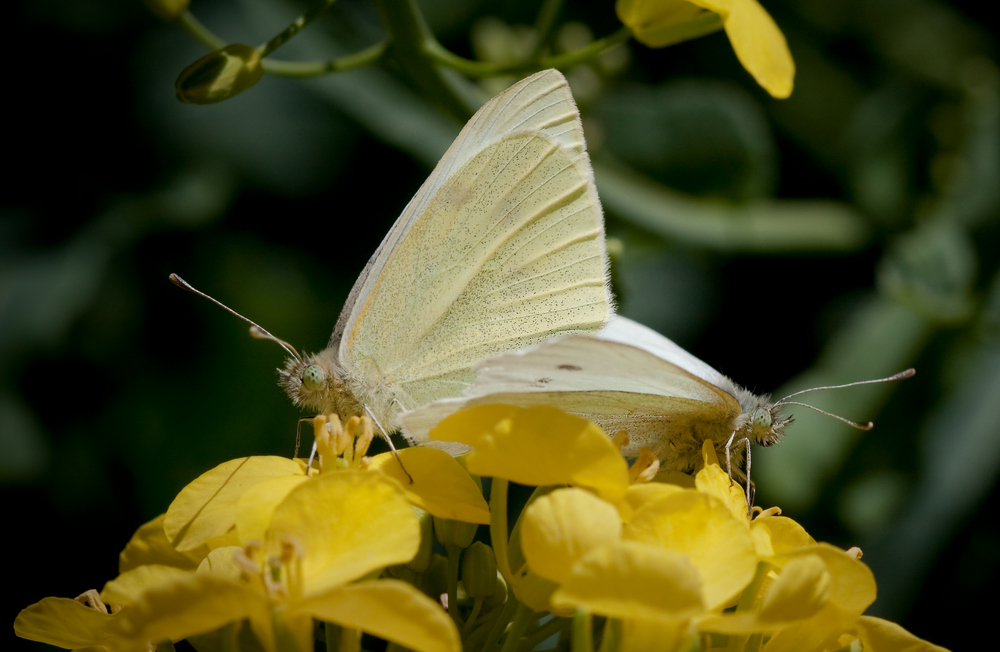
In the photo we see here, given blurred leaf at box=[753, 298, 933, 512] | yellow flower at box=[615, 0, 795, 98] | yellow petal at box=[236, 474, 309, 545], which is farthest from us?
blurred leaf at box=[753, 298, 933, 512]

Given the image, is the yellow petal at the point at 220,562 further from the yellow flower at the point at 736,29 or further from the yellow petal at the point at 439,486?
the yellow flower at the point at 736,29

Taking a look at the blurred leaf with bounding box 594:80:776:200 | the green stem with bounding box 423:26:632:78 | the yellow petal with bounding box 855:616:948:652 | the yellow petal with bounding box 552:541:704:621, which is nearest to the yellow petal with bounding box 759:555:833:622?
the yellow petal with bounding box 552:541:704:621

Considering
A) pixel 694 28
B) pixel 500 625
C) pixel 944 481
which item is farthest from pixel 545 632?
pixel 944 481

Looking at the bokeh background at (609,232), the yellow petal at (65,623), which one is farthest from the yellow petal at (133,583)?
the bokeh background at (609,232)

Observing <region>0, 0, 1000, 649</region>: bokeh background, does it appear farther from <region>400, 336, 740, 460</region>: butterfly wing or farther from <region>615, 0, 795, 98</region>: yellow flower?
<region>400, 336, 740, 460</region>: butterfly wing

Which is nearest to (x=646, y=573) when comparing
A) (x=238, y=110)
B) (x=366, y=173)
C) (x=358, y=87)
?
(x=358, y=87)
